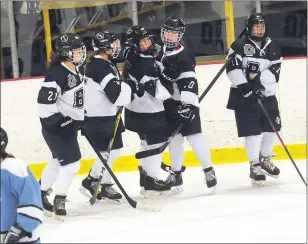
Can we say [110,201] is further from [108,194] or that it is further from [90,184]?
[90,184]

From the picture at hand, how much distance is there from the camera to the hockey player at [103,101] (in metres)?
4.49

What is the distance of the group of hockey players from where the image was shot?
433 cm

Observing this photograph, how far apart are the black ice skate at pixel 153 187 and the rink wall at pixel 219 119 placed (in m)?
0.84

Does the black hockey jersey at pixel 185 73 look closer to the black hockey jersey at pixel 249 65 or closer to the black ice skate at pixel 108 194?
the black hockey jersey at pixel 249 65

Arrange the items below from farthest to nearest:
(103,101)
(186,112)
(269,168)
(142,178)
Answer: (269,168) < (142,178) < (186,112) < (103,101)

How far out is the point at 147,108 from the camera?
15.6ft

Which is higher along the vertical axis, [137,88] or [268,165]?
[137,88]

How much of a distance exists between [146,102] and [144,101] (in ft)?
0.04

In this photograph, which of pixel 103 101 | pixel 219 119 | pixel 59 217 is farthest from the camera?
pixel 219 119

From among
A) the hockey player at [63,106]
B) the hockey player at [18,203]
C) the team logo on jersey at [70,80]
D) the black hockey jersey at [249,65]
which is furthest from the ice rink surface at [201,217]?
the hockey player at [18,203]

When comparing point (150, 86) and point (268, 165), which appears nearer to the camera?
point (150, 86)

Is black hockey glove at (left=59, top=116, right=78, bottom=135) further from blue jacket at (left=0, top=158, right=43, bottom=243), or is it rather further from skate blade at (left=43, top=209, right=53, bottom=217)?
blue jacket at (left=0, top=158, right=43, bottom=243)

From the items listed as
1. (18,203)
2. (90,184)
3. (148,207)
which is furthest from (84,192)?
(18,203)

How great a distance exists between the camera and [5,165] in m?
2.98
